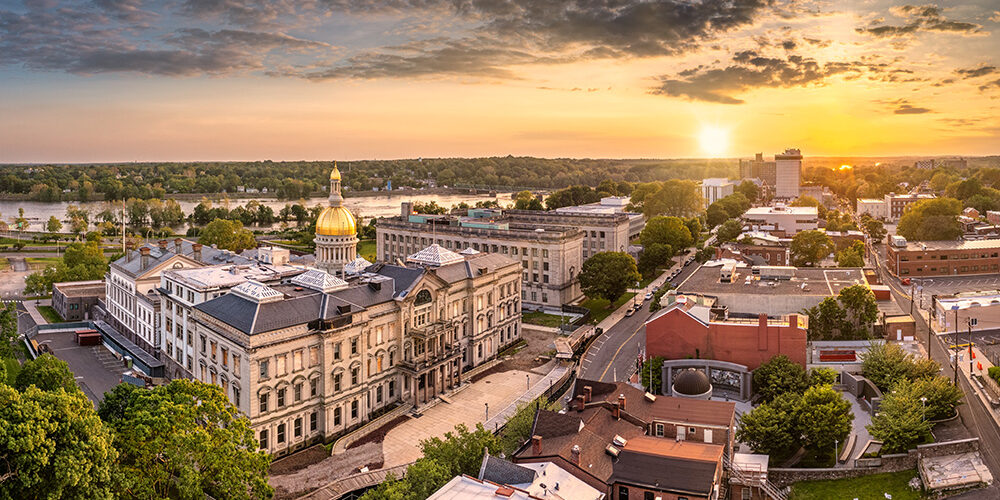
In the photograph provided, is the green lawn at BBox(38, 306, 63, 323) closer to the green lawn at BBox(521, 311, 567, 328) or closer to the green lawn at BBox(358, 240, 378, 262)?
the green lawn at BBox(358, 240, 378, 262)

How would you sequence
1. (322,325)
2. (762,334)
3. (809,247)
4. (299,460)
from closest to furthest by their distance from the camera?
(299,460) → (322,325) → (762,334) → (809,247)

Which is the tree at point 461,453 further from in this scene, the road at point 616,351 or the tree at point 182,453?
the road at point 616,351

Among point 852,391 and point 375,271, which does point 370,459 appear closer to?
point 375,271

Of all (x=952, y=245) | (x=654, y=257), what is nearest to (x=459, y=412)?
(x=654, y=257)

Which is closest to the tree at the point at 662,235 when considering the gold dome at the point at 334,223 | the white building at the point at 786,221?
the white building at the point at 786,221

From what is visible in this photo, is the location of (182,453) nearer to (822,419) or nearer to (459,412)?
(459,412)
